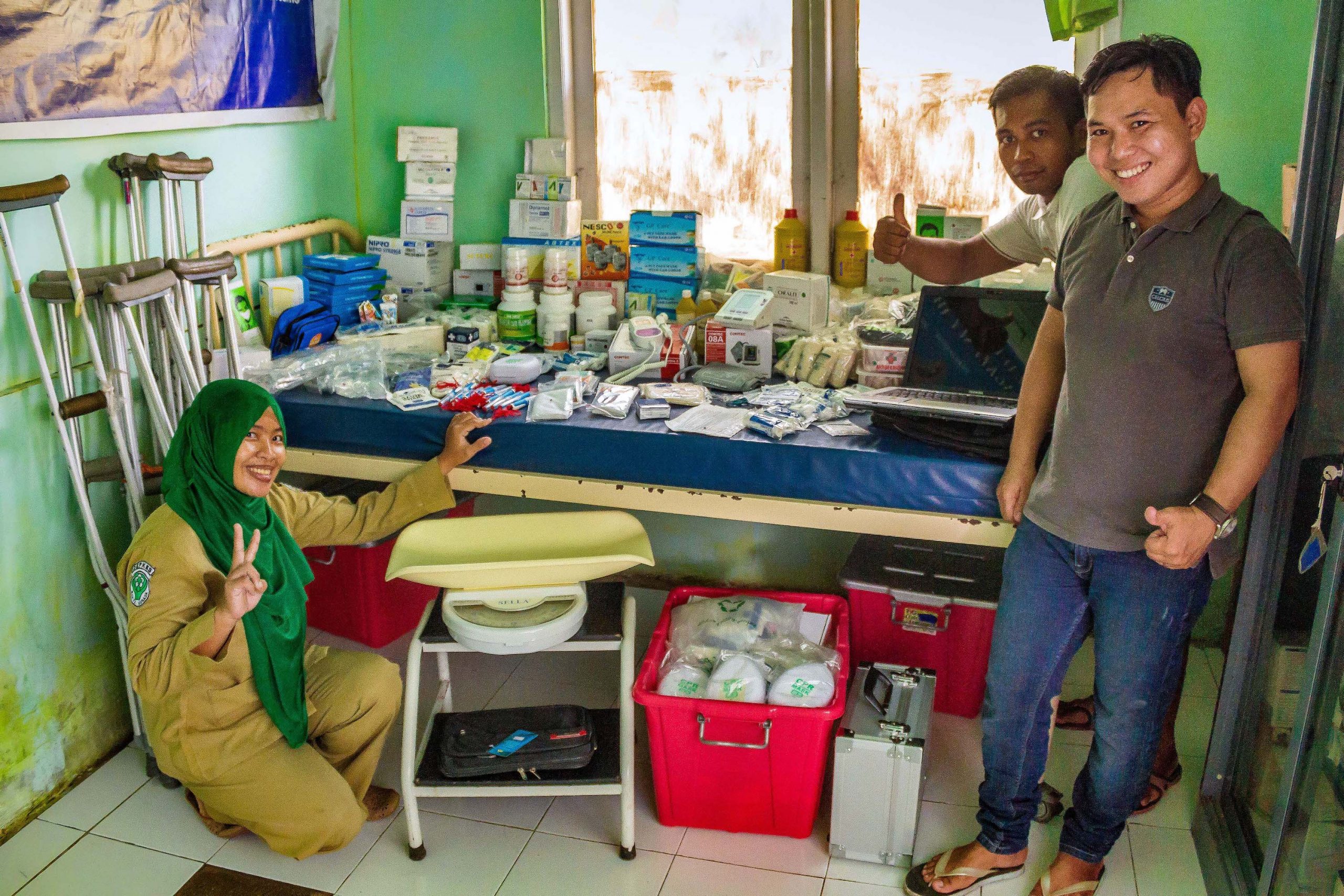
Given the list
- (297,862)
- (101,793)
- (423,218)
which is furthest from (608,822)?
(423,218)

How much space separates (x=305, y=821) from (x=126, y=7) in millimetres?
1943

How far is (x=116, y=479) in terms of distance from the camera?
8.41ft

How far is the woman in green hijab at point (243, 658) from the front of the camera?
2133 millimetres

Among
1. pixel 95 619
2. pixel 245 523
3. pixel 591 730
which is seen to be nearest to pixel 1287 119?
pixel 591 730

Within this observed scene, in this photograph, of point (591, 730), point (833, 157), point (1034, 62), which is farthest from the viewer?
point (833, 157)

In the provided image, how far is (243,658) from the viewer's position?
2270 mm

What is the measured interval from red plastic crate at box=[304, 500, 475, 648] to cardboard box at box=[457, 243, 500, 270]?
2.62 feet

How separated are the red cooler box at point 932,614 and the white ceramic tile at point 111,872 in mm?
1657

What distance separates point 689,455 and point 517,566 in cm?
55

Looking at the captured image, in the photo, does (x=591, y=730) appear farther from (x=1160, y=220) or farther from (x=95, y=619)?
(x=1160, y=220)

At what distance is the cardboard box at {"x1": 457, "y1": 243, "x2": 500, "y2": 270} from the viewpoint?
3.59m

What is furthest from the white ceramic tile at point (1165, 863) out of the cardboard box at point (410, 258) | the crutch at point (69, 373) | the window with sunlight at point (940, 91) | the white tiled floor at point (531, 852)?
the cardboard box at point (410, 258)

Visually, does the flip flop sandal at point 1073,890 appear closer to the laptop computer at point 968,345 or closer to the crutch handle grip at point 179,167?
the laptop computer at point 968,345

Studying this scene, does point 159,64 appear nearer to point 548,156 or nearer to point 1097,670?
point 548,156
